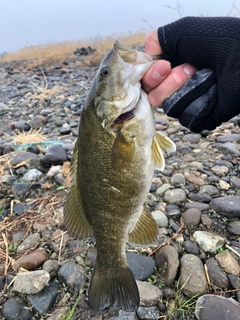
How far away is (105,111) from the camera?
1958mm

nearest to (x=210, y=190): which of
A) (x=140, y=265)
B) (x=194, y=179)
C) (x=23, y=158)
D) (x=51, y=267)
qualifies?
(x=194, y=179)

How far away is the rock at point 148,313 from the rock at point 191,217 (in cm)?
93

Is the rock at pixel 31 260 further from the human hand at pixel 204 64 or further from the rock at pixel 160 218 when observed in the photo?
the human hand at pixel 204 64

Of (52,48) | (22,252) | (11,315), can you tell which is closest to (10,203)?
(22,252)

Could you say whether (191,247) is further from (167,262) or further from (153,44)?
(153,44)

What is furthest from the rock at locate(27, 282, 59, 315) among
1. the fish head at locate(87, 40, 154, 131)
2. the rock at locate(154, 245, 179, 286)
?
the fish head at locate(87, 40, 154, 131)

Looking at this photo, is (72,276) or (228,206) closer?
(72,276)

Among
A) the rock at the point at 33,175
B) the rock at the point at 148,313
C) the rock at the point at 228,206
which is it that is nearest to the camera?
the rock at the point at 148,313

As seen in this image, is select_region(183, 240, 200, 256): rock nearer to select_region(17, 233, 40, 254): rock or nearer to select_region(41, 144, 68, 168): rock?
select_region(17, 233, 40, 254): rock

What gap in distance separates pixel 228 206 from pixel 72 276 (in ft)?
5.25

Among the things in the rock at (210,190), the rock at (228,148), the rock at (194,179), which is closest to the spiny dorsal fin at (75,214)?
the rock at (210,190)

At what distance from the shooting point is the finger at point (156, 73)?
2000 mm

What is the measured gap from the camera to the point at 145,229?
2.33 meters

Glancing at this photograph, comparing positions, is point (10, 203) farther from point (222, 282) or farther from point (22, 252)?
point (222, 282)
